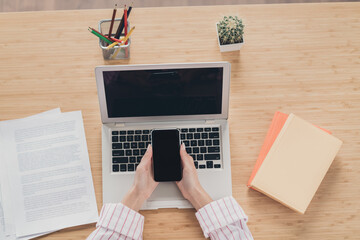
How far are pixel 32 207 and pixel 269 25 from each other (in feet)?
2.99

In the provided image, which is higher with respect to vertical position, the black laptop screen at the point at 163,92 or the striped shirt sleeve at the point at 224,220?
the black laptop screen at the point at 163,92

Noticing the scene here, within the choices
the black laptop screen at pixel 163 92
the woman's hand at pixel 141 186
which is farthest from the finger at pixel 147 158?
the black laptop screen at pixel 163 92

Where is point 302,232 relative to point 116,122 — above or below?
below

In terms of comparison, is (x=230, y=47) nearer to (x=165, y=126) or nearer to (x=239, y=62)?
(x=239, y=62)

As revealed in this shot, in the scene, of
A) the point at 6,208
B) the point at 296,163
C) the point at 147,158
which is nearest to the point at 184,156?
the point at 147,158

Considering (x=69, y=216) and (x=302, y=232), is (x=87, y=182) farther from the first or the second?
(x=302, y=232)

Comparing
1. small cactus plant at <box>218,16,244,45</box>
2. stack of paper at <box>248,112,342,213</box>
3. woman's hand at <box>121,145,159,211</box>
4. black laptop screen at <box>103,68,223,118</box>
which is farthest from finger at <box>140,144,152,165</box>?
small cactus plant at <box>218,16,244,45</box>

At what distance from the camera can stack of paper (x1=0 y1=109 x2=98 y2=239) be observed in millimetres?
948

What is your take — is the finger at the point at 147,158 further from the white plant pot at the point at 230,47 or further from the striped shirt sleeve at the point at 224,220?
the white plant pot at the point at 230,47

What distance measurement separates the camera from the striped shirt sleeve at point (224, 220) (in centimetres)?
90

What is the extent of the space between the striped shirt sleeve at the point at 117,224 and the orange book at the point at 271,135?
0.34 metres

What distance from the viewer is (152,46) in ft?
3.46

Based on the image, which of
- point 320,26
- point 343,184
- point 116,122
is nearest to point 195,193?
point 116,122

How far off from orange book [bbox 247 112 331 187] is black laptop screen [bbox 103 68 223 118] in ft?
0.58
